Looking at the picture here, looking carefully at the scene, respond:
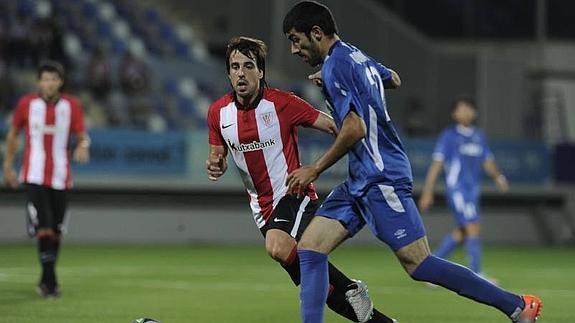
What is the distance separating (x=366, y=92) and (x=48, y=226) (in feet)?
18.0

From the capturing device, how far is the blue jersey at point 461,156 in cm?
1534

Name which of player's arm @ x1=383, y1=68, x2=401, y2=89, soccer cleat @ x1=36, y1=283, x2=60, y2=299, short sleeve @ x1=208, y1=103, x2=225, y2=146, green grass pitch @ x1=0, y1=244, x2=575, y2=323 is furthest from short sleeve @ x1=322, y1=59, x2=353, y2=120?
soccer cleat @ x1=36, y1=283, x2=60, y2=299

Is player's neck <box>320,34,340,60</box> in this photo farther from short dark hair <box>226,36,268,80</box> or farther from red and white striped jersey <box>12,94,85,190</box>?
red and white striped jersey <box>12,94,85,190</box>

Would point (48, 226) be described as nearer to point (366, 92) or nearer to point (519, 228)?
point (366, 92)

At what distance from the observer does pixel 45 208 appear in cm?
1242

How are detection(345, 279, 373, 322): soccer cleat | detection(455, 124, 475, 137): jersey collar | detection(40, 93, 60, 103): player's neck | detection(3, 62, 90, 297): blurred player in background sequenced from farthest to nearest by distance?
detection(455, 124, 475, 137): jersey collar < detection(40, 93, 60, 103): player's neck < detection(3, 62, 90, 297): blurred player in background < detection(345, 279, 373, 322): soccer cleat

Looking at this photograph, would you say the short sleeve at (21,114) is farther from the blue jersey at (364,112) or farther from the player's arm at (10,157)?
the blue jersey at (364,112)

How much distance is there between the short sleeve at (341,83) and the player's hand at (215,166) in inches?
43.6

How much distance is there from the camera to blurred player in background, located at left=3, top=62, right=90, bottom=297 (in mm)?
12367

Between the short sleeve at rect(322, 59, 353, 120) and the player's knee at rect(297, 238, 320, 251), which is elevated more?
the short sleeve at rect(322, 59, 353, 120)

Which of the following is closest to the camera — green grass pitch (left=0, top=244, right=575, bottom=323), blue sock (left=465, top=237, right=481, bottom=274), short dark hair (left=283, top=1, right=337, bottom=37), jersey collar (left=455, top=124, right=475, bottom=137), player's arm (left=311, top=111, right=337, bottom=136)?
short dark hair (left=283, top=1, right=337, bottom=37)

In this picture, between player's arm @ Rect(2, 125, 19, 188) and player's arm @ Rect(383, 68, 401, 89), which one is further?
player's arm @ Rect(2, 125, 19, 188)

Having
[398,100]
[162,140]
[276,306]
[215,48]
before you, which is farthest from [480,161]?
[215,48]

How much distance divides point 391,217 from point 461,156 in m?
7.66
